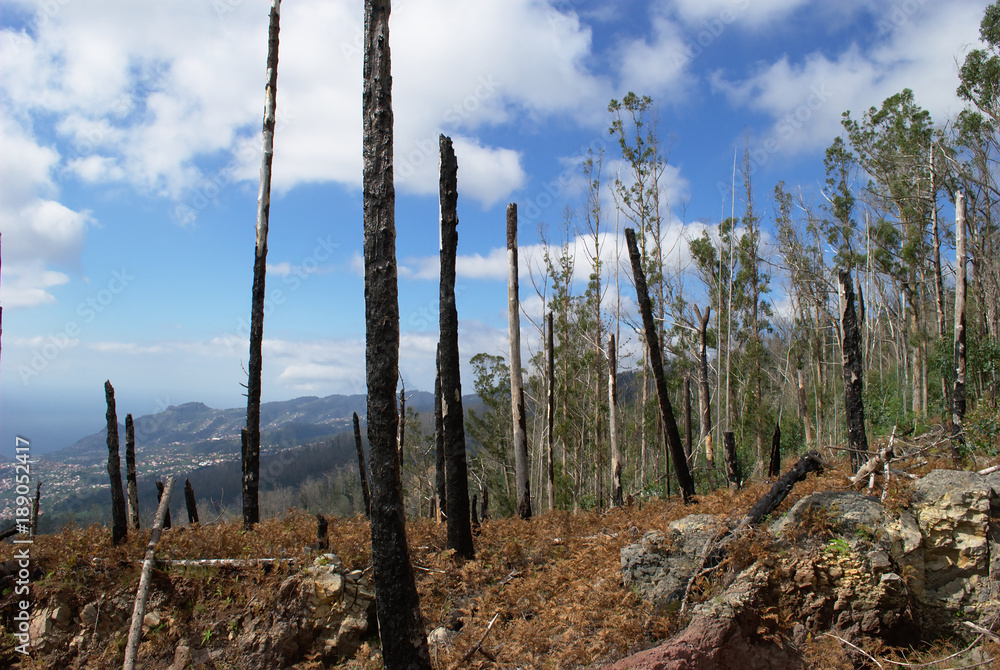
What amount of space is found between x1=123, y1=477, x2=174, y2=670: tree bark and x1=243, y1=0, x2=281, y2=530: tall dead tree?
148cm

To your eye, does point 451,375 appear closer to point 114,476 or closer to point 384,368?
point 384,368

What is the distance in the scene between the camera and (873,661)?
4.69 metres

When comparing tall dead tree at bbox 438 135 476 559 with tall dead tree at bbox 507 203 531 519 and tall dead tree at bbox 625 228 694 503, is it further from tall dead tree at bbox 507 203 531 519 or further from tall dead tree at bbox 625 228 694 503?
tall dead tree at bbox 625 228 694 503

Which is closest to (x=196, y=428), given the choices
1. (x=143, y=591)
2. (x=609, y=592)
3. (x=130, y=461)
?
(x=130, y=461)

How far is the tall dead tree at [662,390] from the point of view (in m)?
8.66

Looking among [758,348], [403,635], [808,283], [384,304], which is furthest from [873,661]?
[808,283]

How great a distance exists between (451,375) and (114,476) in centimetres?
493

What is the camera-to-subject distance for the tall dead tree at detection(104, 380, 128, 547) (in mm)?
7246

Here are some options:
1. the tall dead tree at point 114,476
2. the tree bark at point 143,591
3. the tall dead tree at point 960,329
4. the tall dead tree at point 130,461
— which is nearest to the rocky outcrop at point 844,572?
the tree bark at point 143,591

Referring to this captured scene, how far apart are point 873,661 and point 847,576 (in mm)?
708

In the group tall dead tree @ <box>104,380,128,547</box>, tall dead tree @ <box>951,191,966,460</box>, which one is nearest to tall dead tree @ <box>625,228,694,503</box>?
tall dead tree @ <box>951,191,966,460</box>

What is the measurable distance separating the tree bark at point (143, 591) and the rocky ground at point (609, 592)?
28cm

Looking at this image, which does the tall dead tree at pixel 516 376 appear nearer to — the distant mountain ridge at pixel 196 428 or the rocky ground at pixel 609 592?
the rocky ground at pixel 609 592

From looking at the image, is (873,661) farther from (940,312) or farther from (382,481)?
(940,312)
